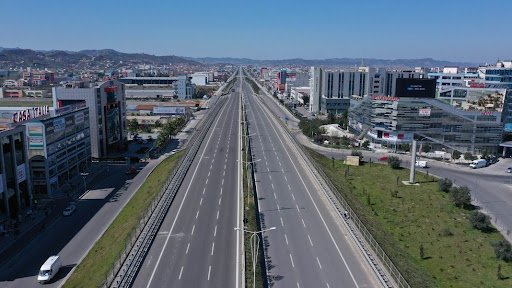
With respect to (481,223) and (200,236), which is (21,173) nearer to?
(200,236)

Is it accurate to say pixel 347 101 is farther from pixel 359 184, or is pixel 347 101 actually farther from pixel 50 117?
pixel 50 117

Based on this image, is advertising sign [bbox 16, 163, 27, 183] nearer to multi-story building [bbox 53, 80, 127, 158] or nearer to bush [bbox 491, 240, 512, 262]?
multi-story building [bbox 53, 80, 127, 158]

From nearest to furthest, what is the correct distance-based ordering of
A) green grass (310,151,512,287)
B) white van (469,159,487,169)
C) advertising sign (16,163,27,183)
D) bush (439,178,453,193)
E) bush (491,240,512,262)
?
green grass (310,151,512,287) → bush (491,240,512,262) → advertising sign (16,163,27,183) → bush (439,178,453,193) → white van (469,159,487,169)

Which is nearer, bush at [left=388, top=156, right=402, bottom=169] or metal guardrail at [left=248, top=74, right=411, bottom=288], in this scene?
metal guardrail at [left=248, top=74, right=411, bottom=288]

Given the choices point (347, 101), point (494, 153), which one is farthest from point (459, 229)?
point (347, 101)

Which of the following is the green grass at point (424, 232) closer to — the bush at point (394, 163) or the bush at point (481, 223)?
the bush at point (481, 223)

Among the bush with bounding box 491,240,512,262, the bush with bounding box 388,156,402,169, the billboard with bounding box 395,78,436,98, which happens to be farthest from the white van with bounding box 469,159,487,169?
the bush with bounding box 491,240,512,262

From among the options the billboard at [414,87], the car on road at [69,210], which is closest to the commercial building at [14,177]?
the car on road at [69,210]

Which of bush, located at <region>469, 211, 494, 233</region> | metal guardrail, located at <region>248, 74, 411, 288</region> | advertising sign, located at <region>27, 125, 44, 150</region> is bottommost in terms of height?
bush, located at <region>469, 211, 494, 233</region>
